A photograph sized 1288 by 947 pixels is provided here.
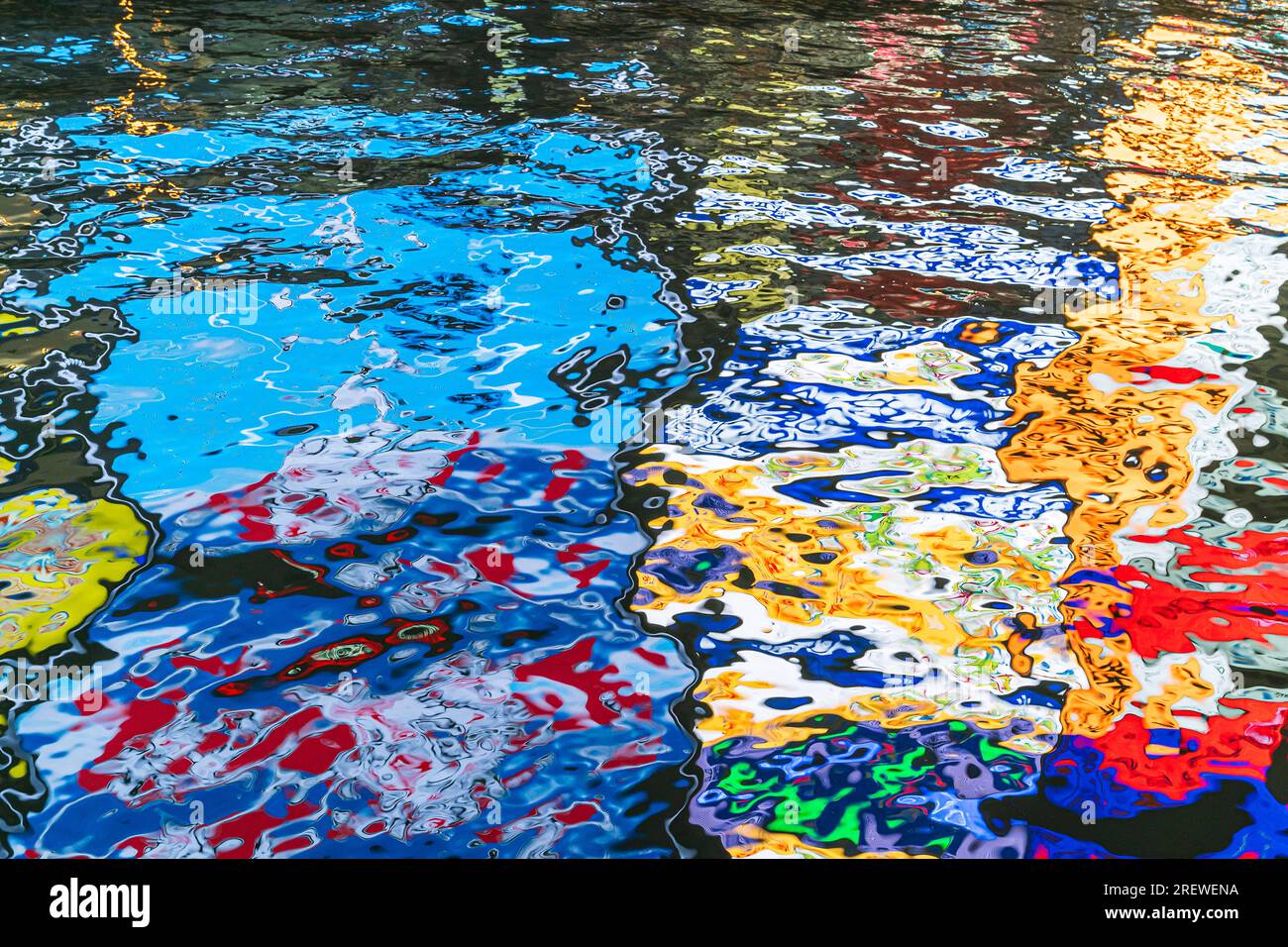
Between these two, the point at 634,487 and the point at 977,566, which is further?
the point at 634,487

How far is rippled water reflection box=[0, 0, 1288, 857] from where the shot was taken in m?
2.15

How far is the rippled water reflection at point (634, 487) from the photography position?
84.7 inches

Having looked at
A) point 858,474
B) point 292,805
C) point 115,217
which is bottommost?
point 292,805

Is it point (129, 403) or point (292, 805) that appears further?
point (129, 403)

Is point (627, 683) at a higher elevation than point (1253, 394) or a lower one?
lower

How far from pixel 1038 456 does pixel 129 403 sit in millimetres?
2868

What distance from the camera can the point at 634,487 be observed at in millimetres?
3117

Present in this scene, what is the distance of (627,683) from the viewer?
2426 mm
